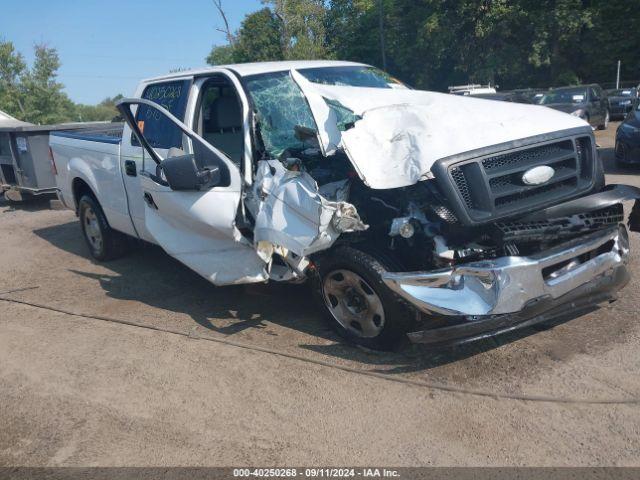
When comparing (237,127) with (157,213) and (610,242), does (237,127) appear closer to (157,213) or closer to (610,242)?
(157,213)

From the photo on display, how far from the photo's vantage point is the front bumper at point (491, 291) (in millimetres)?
3613

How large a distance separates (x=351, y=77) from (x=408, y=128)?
5.92 ft

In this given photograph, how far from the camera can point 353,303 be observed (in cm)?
432

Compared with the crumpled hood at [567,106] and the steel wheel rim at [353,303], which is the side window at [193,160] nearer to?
the steel wheel rim at [353,303]

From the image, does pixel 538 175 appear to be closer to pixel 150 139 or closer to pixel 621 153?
pixel 150 139

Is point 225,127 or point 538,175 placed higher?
point 225,127

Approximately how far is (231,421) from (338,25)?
53.4 meters

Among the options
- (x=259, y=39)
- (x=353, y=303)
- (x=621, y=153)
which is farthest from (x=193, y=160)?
(x=259, y=39)

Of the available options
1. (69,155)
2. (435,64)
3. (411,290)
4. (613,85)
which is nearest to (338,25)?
(435,64)

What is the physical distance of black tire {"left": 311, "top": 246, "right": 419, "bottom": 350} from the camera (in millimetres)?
3947

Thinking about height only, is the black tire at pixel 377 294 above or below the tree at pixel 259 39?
below

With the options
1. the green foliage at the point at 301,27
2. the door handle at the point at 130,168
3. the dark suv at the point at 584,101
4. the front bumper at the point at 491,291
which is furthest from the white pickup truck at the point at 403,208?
the green foliage at the point at 301,27

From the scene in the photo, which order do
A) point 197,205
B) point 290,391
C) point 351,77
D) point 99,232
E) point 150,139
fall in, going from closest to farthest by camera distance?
point 290,391 → point 197,205 → point 351,77 → point 150,139 → point 99,232

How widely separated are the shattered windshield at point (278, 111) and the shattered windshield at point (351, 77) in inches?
13.2
